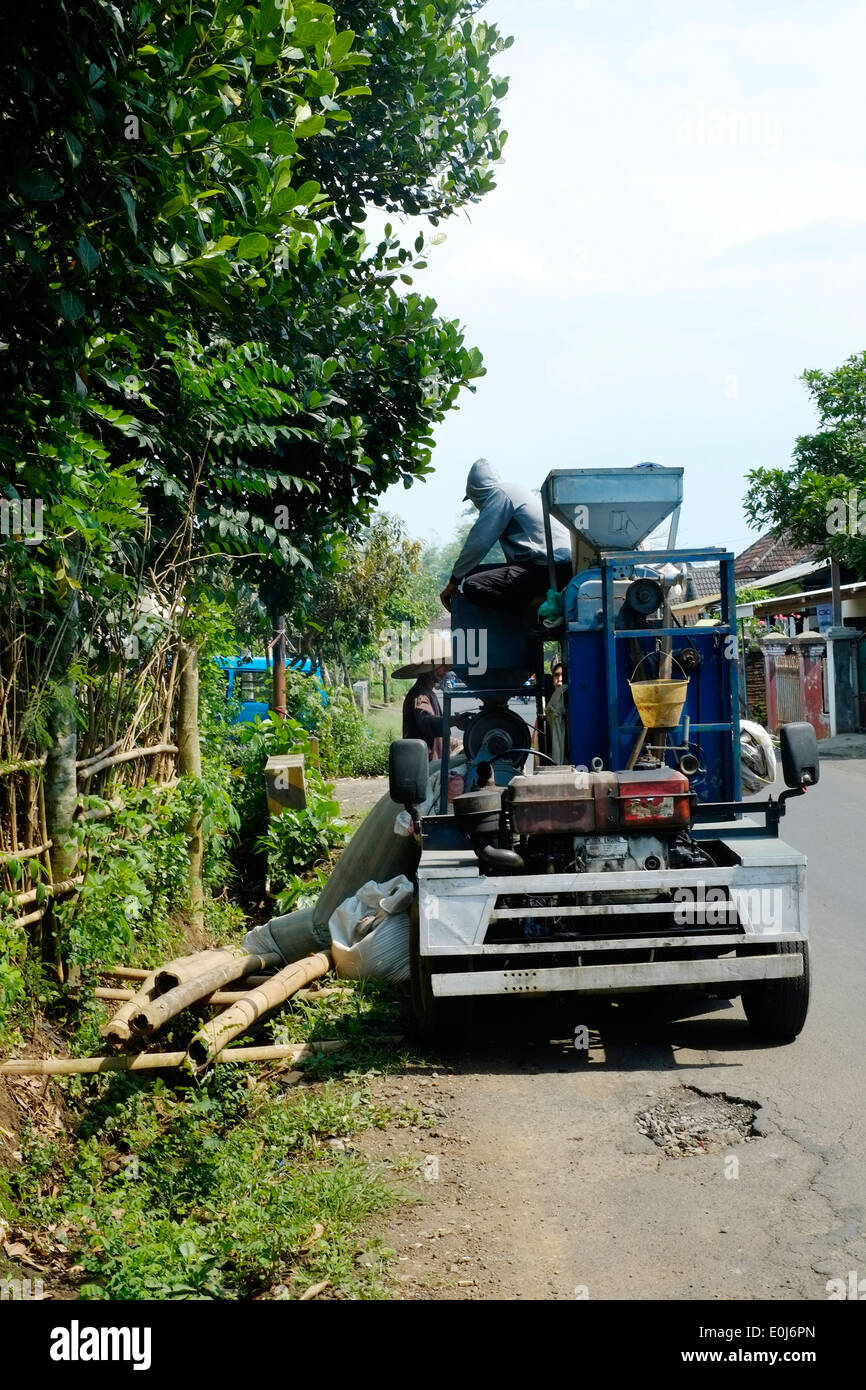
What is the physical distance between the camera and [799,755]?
5918 mm

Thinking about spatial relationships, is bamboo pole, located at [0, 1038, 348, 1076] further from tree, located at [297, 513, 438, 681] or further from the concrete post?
the concrete post

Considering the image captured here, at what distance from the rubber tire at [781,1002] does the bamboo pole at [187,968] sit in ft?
8.94

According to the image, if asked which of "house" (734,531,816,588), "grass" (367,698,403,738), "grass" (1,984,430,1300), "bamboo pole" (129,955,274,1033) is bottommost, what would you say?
"grass" (1,984,430,1300)

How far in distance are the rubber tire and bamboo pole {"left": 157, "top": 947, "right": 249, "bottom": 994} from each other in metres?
2.72

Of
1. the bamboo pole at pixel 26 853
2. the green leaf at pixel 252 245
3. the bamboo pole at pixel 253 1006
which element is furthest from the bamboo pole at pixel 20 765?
the green leaf at pixel 252 245

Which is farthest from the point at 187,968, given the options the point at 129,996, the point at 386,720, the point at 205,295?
the point at 386,720

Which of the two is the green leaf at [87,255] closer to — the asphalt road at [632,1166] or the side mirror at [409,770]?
the side mirror at [409,770]

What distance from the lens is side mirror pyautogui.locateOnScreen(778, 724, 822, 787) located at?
591 centimetres

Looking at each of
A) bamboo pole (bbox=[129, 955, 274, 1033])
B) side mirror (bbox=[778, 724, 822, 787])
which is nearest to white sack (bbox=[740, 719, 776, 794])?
side mirror (bbox=[778, 724, 822, 787])

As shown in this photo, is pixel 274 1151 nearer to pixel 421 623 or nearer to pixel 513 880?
pixel 513 880

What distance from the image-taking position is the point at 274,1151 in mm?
4875

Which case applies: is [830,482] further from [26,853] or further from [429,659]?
[26,853]

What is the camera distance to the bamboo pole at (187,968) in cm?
600

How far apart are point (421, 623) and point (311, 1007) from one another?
35.0 m
